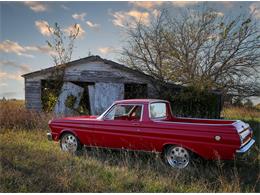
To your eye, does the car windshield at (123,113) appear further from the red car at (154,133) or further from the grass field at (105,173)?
the grass field at (105,173)

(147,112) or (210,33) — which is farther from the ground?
(210,33)

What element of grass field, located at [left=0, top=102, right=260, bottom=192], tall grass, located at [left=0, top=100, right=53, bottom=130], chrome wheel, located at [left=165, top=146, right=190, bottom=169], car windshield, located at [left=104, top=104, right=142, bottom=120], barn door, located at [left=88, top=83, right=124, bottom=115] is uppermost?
barn door, located at [left=88, top=83, right=124, bottom=115]

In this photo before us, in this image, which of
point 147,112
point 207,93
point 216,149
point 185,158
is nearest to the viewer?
point 216,149

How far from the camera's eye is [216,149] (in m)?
7.23

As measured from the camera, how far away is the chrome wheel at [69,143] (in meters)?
9.42

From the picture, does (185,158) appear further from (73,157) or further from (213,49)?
(213,49)

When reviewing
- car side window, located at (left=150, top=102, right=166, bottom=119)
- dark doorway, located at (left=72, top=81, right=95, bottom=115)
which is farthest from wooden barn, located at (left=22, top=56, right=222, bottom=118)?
car side window, located at (left=150, top=102, right=166, bottom=119)

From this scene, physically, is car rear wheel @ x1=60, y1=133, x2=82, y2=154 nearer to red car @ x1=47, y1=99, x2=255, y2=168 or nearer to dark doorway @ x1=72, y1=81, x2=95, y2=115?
red car @ x1=47, y1=99, x2=255, y2=168

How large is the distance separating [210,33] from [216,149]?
1112 centimetres

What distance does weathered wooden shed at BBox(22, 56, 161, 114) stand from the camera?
17.0 meters

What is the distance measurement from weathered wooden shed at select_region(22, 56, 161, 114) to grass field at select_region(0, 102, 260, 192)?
7.02m

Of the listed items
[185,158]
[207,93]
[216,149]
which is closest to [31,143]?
[185,158]

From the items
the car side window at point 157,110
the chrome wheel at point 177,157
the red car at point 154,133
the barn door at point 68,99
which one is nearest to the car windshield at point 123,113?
the red car at point 154,133

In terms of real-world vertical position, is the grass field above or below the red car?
below
